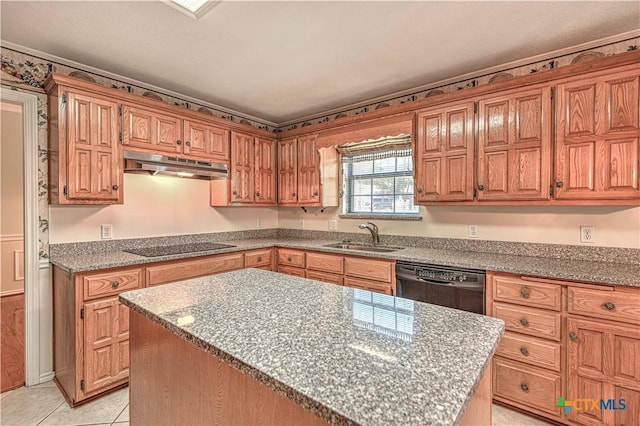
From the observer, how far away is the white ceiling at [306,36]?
1.82 metres

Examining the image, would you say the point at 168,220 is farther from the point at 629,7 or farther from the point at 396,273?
the point at 629,7

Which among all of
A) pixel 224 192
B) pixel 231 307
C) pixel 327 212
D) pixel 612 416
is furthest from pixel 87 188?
pixel 612 416

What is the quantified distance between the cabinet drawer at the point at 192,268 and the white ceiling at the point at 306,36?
1647 mm

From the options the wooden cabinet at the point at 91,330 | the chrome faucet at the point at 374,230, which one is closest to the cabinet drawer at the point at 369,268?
the chrome faucet at the point at 374,230

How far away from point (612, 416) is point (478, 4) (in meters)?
2.51

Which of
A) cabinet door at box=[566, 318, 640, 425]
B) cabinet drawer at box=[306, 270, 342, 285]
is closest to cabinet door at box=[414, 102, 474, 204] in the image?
cabinet drawer at box=[306, 270, 342, 285]

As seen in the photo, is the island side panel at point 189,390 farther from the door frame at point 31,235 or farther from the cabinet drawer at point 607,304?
the cabinet drawer at point 607,304

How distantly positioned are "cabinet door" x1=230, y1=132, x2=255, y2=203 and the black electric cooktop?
A: 0.59 m

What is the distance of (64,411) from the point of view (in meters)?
2.07

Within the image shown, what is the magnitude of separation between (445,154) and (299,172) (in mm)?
1716

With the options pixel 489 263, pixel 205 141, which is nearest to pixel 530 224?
pixel 489 263

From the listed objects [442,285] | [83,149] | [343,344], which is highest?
[83,149]

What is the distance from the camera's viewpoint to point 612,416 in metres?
1.77

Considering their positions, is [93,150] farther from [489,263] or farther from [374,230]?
[489,263]
